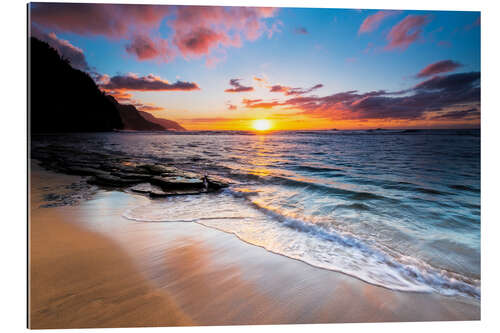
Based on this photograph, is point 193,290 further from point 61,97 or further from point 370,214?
point 61,97

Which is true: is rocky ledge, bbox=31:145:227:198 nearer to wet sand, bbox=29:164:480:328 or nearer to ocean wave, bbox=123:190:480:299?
ocean wave, bbox=123:190:480:299

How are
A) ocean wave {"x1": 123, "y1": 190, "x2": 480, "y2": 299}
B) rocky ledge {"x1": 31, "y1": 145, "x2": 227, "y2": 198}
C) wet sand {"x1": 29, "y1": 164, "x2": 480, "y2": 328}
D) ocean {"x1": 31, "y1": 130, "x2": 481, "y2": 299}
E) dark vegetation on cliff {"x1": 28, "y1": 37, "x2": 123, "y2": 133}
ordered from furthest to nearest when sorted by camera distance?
rocky ledge {"x1": 31, "y1": 145, "x2": 227, "y2": 198} < dark vegetation on cliff {"x1": 28, "y1": 37, "x2": 123, "y2": 133} < ocean {"x1": 31, "y1": 130, "x2": 481, "y2": 299} < ocean wave {"x1": 123, "y1": 190, "x2": 480, "y2": 299} < wet sand {"x1": 29, "y1": 164, "x2": 480, "y2": 328}

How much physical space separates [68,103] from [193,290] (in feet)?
23.6

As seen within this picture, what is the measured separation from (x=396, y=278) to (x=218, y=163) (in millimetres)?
5692

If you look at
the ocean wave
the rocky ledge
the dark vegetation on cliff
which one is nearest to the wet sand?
the ocean wave

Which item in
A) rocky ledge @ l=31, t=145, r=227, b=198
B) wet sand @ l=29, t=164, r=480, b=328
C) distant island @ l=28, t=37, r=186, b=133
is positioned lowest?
wet sand @ l=29, t=164, r=480, b=328

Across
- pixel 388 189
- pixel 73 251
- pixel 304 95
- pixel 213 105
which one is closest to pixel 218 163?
pixel 213 105

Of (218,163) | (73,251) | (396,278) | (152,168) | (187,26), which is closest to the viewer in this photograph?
(396,278)

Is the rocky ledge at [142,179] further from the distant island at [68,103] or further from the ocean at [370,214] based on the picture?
the distant island at [68,103]

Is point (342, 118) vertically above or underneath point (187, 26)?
underneath

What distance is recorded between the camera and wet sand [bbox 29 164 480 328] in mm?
1424

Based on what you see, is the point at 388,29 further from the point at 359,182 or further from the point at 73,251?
the point at 73,251

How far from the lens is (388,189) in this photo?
13.0 feet

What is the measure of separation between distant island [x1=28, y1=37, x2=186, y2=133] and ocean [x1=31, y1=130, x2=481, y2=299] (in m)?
0.66
